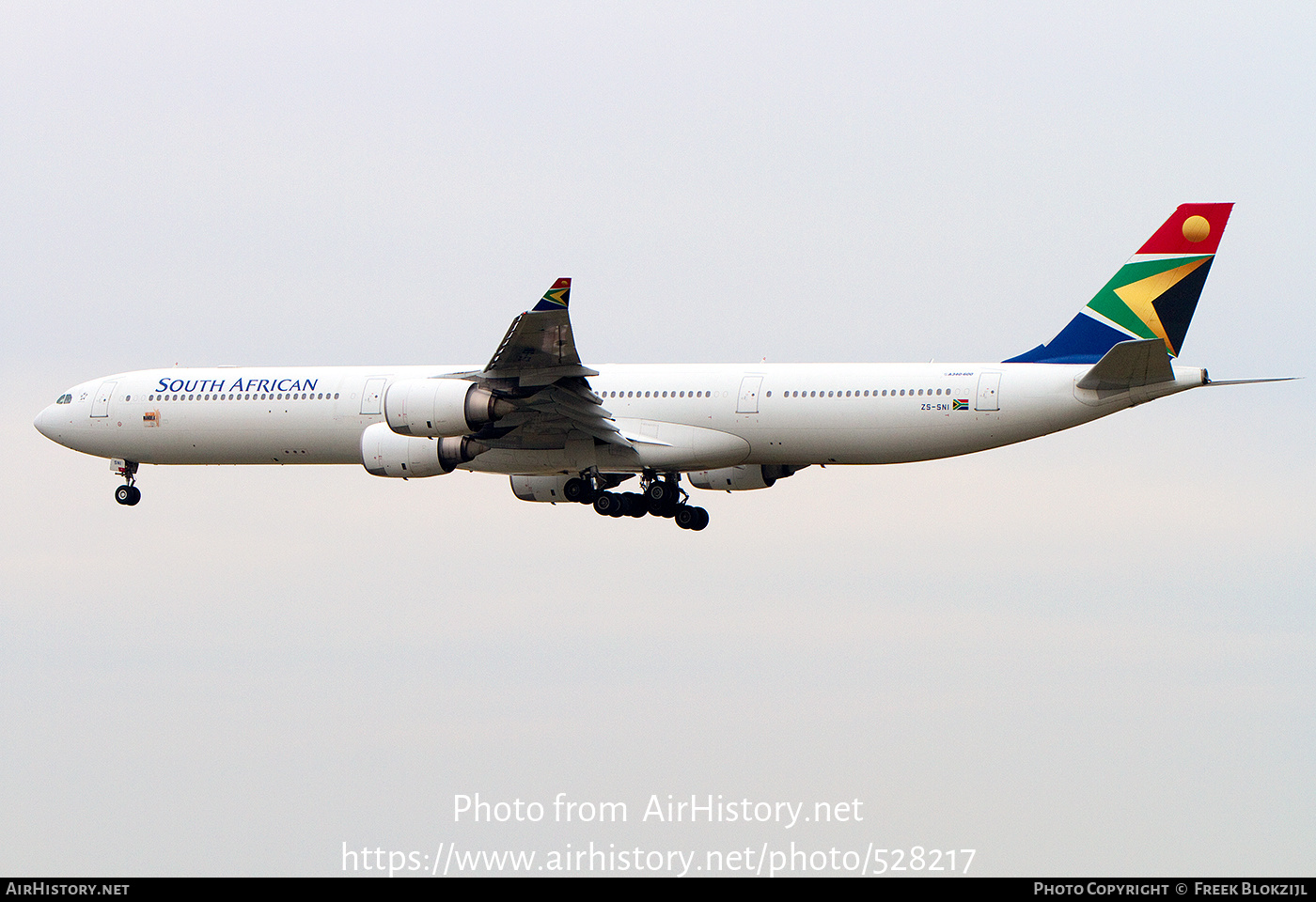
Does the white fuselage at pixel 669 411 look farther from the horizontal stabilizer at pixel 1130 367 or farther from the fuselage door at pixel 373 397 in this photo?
the horizontal stabilizer at pixel 1130 367

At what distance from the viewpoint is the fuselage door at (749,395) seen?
34844 mm

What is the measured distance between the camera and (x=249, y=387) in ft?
128

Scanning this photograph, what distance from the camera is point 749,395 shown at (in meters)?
35.0

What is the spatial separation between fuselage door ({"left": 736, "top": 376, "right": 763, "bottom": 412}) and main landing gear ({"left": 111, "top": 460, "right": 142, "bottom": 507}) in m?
15.9

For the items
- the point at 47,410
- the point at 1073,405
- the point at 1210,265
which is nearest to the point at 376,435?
the point at 47,410

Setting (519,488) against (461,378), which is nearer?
(461,378)

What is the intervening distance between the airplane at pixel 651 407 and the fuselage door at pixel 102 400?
8 centimetres

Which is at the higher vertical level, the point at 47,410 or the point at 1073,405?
the point at 47,410

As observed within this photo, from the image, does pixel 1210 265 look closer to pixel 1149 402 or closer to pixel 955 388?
pixel 1149 402

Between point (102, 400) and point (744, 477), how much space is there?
16.1 m

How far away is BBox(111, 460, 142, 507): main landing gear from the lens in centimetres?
4059

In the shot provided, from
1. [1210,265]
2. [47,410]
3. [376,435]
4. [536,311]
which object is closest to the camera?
[536,311]

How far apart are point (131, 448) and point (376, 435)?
778 cm

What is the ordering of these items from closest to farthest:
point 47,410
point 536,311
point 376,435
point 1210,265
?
point 536,311 < point 1210,265 < point 376,435 < point 47,410
